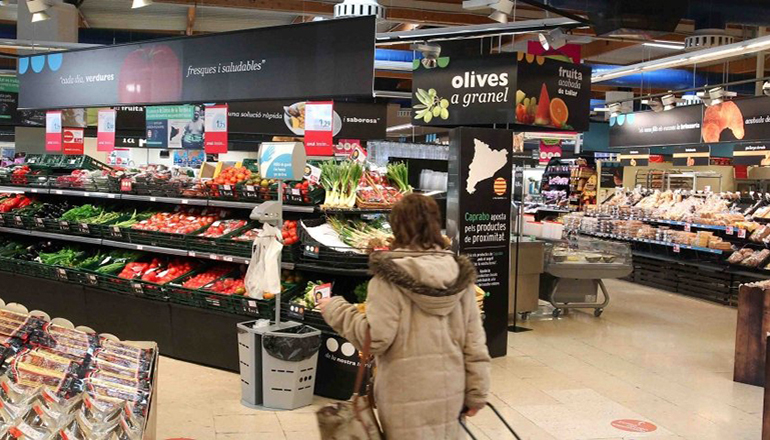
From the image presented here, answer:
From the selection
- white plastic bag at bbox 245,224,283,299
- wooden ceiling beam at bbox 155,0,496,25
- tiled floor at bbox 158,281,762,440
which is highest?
wooden ceiling beam at bbox 155,0,496,25

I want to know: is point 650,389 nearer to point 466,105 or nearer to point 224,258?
point 466,105

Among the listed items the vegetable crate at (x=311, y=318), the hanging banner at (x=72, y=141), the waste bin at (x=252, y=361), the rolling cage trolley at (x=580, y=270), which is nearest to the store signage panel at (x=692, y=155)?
the rolling cage trolley at (x=580, y=270)

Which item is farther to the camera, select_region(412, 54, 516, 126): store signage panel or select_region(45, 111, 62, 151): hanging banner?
select_region(45, 111, 62, 151): hanging banner

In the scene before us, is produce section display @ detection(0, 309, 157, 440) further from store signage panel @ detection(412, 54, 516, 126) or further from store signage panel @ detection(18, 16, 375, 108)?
store signage panel @ detection(412, 54, 516, 126)

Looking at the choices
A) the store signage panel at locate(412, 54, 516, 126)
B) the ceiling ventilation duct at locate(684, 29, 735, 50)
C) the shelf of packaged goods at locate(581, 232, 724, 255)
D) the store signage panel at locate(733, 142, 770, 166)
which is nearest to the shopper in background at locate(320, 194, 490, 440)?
the store signage panel at locate(412, 54, 516, 126)

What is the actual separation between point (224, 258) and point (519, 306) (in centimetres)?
390

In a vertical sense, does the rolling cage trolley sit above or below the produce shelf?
below

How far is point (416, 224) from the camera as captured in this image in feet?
11.2

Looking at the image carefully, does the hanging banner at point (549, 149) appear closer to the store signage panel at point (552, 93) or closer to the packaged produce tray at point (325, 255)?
the store signage panel at point (552, 93)

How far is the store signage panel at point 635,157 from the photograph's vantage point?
67.3 feet

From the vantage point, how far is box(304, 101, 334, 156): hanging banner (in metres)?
8.20

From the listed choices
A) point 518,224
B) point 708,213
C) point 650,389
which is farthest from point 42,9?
point 708,213

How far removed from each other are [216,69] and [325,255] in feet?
5.93

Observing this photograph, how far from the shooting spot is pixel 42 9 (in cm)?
759
